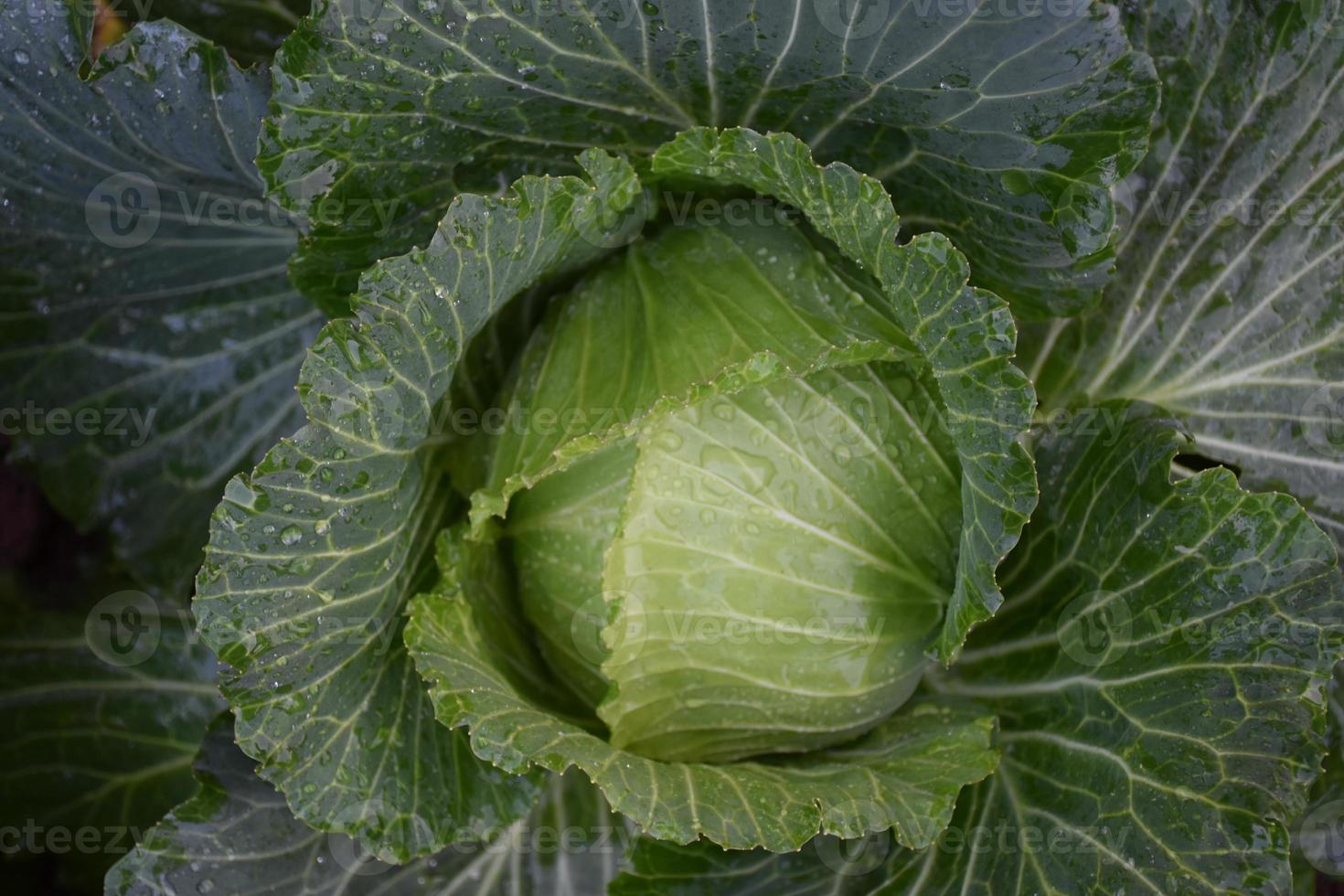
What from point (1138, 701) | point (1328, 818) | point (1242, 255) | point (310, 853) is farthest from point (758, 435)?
point (1328, 818)

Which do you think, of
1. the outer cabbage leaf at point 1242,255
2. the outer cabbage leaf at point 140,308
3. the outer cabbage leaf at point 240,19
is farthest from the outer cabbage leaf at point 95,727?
the outer cabbage leaf at point 1242,255

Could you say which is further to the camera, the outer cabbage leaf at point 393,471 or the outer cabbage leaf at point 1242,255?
the outer cabbage leaf at point 1242,255

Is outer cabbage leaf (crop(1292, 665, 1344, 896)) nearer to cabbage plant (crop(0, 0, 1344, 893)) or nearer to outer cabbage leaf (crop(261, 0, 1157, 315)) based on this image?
cabbage plant (crop(0, 0, 1344, 893))

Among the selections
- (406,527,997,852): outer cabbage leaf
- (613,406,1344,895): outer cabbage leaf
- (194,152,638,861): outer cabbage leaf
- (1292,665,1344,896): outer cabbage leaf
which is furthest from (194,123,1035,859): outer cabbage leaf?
(1292,665,1344,896): outer cabbage leaf

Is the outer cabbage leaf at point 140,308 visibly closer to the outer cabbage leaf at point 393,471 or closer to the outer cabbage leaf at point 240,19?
the outer cabbage leaf at point 240,19

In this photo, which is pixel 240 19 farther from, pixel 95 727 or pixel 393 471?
pixel 95 727
